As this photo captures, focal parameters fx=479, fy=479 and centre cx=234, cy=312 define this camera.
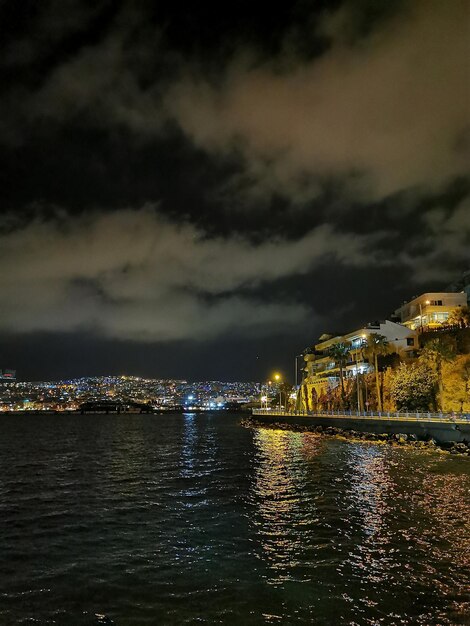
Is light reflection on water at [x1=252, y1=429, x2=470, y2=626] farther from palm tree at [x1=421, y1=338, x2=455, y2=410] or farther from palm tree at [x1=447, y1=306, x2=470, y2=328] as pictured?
palm tree at [x1=447, y1=306, x2=470, y2=328]

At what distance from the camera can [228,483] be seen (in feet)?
103

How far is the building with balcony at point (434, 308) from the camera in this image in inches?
3782

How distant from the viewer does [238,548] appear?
1670cm

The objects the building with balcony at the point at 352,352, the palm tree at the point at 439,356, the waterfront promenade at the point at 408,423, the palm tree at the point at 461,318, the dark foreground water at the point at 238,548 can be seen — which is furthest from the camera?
the building with balcony at the point at 352,352

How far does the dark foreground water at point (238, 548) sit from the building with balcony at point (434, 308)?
6664 centimetres

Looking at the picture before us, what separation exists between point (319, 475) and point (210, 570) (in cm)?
2026

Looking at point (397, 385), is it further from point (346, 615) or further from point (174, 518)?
point (346, 615)

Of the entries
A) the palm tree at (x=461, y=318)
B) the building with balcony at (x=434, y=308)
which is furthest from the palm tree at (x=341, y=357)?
the palm tree at (x=461, y=318)

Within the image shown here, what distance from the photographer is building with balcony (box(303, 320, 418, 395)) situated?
299 ft

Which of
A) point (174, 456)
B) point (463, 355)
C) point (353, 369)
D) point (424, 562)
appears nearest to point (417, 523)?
point (424, 562)

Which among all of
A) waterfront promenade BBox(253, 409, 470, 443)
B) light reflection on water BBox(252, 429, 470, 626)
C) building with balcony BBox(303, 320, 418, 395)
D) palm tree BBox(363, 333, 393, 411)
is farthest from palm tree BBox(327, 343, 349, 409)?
light reflection on water BBox(252, 429, 470, 626)

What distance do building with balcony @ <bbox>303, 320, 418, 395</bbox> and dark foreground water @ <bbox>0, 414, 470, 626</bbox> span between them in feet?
193

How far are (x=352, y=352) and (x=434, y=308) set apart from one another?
19.1 m

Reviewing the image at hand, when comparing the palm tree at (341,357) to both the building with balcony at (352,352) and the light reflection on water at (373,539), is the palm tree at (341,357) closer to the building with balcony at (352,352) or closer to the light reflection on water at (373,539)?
the building with balcony at (352,352)
